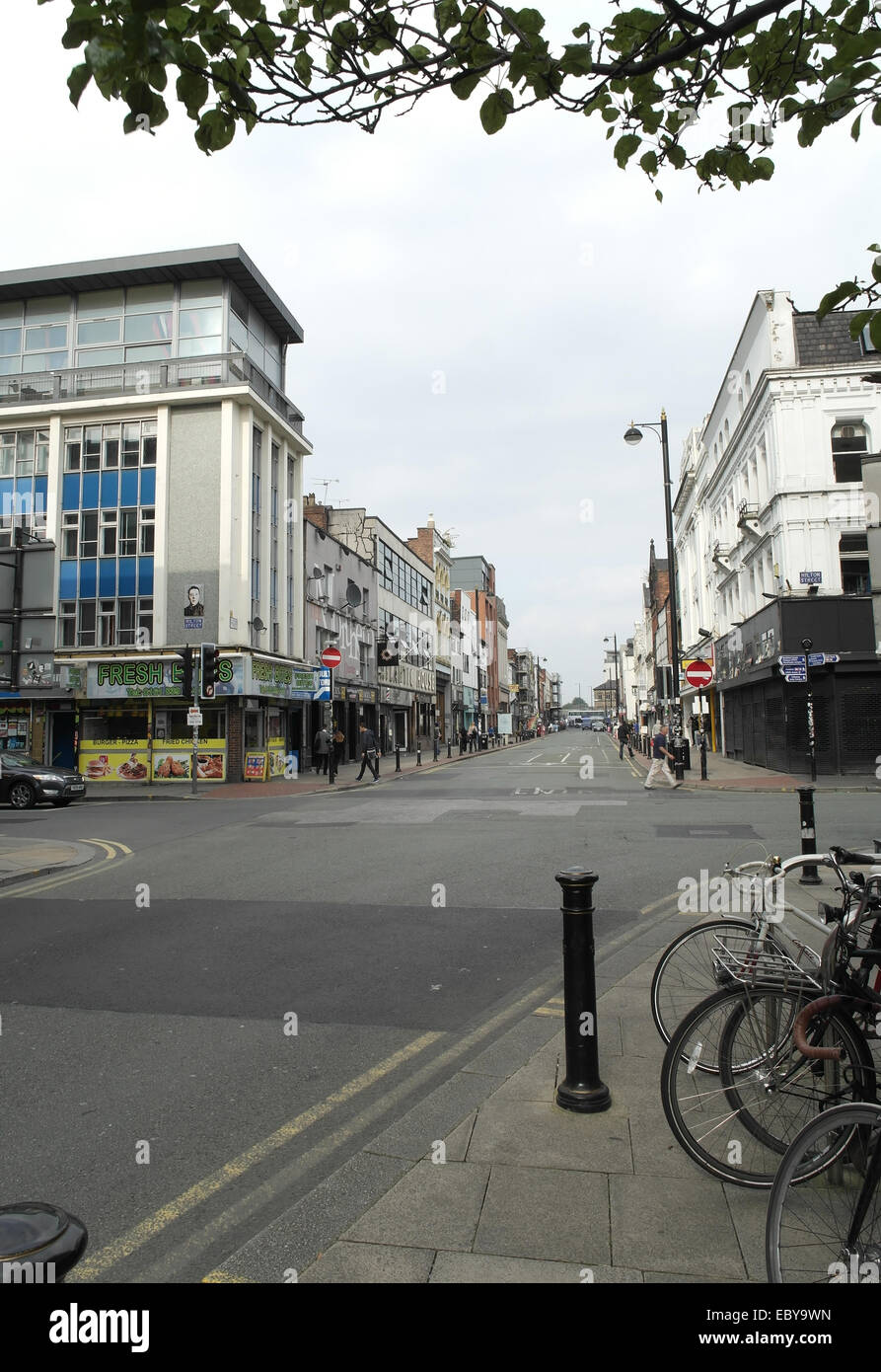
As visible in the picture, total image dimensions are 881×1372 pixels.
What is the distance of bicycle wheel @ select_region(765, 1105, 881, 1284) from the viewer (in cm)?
231

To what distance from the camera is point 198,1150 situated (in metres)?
3.65

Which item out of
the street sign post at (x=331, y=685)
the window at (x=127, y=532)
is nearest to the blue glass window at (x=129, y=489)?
the window at (x=127, y=532)

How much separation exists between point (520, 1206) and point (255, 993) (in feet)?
10.3

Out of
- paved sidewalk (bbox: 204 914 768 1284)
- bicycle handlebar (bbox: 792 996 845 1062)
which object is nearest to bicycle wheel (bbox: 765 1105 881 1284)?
paved sidewalk (bbox: 204 914 768 1284)

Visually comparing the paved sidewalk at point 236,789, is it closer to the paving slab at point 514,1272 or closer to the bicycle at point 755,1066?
the bicycle at point 755,1066

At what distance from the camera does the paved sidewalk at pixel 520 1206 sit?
2.68 metres

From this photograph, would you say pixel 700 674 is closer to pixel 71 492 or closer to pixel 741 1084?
pixel 741 1084

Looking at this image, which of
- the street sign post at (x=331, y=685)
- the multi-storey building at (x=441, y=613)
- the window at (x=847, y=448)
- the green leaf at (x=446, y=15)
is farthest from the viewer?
the multi-storey building at (x=441, y=613)

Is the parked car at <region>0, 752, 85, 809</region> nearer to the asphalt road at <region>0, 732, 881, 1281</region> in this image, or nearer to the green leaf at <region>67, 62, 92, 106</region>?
the asphalt road at <region>0, 732, 881, 1281</region>

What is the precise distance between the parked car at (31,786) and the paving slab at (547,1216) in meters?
19.9

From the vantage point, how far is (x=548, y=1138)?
11.6 feet

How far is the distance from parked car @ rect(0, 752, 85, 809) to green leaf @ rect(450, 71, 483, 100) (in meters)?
19.8
